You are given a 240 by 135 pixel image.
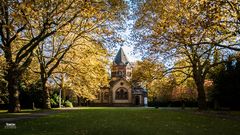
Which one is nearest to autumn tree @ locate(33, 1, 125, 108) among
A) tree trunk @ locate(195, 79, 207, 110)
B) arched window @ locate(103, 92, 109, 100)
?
tree trunk @ locate(195, 79, 207, 110)

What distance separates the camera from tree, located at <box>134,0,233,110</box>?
20953 mm

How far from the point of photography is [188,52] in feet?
138

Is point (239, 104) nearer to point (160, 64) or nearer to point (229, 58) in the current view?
point (229, 58)

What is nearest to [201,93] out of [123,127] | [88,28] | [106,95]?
[88,28]

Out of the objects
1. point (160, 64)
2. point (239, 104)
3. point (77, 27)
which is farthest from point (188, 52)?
point (77, 27)

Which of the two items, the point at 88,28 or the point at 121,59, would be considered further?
the point at 121,59

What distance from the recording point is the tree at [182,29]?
Result: 21.0 meters

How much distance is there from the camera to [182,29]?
2414 centimetres

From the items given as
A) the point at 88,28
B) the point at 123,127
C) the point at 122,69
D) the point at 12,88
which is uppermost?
the point at 122,69

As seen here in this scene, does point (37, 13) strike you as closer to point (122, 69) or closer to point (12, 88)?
point (12, 88)

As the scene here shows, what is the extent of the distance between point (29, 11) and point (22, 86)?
33.9 meters

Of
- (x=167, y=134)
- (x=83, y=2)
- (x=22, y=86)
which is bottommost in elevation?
(x=167, y=134)

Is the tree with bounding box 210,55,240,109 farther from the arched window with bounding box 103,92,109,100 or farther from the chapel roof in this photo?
the chapel roof

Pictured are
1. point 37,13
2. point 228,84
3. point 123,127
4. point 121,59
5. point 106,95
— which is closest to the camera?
point 123,127
